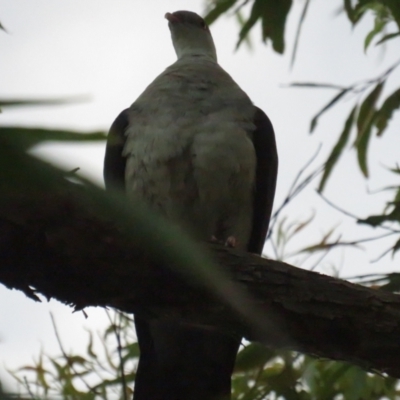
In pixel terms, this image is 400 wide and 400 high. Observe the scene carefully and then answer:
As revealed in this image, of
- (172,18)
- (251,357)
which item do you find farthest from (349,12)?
(251,357)

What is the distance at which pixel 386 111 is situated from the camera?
348 centimetres

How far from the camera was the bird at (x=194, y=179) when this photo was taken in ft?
8.91

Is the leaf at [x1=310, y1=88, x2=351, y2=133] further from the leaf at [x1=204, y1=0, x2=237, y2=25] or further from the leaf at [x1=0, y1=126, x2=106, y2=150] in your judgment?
the leaf at [x1=0, y1=126, x2=106, y2=150]

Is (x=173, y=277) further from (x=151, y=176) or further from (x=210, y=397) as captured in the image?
(x=151, y=176)

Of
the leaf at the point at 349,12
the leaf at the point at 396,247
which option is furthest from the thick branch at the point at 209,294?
the leaf at the point at 349,12

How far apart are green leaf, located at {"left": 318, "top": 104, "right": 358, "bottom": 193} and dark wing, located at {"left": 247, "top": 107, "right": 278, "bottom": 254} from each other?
0.78 ft

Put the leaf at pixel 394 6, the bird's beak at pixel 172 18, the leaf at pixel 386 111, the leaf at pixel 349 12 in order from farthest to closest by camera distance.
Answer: the bird's beak at pixel 172 18, the leaf at pixel 386 111, the leaf at pixel 349 12, the leaf at pixel 394 6

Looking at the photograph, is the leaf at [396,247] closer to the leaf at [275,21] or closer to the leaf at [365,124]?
the leaf at [365,124]

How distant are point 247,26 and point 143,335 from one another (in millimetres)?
1511

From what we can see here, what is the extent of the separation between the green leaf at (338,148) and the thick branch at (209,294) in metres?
1.45

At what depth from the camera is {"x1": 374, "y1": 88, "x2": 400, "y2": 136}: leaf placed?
11.3 ft

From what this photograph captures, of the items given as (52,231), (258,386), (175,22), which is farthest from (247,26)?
(52,231)

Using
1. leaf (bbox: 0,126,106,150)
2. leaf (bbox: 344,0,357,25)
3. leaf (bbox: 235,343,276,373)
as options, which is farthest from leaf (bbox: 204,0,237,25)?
leaf (bbox: 0,126,106,150)

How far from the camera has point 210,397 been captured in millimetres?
2561
